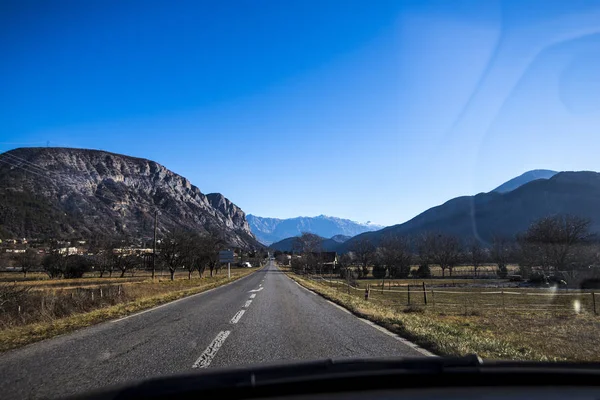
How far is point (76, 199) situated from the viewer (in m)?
132

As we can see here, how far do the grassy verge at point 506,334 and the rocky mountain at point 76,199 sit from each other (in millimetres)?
68993

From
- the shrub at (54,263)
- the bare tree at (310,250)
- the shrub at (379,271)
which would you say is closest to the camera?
the shrub at (54,263)

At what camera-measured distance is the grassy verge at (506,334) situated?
7.29 m

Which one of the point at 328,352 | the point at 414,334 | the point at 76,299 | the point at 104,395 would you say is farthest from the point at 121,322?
the point at 104,395

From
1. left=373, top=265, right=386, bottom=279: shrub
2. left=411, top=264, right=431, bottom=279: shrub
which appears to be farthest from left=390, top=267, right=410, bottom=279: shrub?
left=411, top=264, right=431, bottom=279: shrub

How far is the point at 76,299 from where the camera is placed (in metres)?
15.6

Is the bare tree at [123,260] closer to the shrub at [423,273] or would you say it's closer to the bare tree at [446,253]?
the shrub at [423,273]

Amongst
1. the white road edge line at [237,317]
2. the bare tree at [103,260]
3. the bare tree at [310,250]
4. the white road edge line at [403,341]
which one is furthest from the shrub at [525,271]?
the bare tree at [103,260]

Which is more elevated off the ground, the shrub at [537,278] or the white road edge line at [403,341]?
the white road edge line at [403,341]

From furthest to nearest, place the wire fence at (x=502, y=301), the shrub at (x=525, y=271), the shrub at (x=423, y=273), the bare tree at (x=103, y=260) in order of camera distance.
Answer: the shrub at (x=423, y=273), the bare tree at (x=103, y=260), the shrub at (x=525, y=271), the wire fence at (x=502, y=301)

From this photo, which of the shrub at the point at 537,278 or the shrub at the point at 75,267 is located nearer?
the shrub at the point at 537,278

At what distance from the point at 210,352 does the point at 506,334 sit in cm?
1042

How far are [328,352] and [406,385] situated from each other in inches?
147

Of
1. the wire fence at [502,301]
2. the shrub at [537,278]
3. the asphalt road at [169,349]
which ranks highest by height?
the asphalt road at [169,349]
